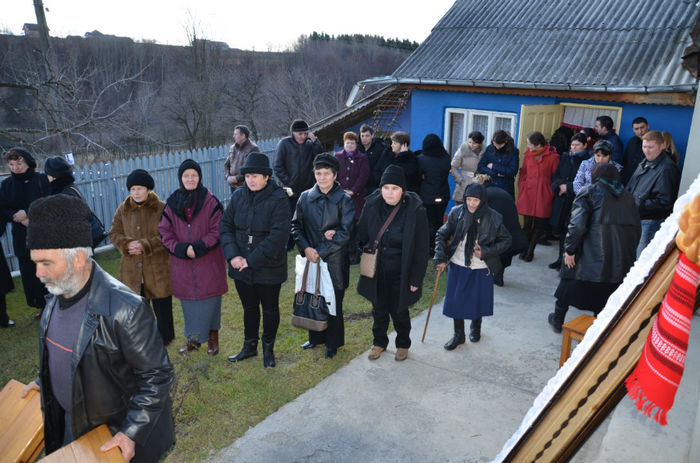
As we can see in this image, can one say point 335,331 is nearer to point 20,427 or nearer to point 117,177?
point 20,427

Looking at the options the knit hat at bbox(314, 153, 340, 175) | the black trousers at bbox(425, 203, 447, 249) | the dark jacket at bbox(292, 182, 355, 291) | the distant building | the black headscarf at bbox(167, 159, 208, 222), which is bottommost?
the black trousers at bbox(425, 203, 447, 249)

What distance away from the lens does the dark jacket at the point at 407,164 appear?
785 cm

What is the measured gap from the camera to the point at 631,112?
8.03 m

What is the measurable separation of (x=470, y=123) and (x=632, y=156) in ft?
10.8

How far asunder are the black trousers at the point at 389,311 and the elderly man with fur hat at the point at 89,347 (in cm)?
279

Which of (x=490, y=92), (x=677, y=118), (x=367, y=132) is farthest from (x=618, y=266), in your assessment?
(x=490, y=92)

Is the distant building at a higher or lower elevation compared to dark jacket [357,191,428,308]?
higher

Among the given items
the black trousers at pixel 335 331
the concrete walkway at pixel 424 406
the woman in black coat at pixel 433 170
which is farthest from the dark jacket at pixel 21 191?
the woman in black coat at pixel 433 170

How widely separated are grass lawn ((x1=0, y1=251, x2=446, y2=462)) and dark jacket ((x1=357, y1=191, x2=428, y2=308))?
941mm

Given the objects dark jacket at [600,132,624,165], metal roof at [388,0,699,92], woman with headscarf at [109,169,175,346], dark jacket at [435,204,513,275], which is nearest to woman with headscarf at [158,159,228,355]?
woman with headscarf at [109,169,175,346]

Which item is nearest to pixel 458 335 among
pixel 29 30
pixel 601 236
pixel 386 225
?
pixel 386 225

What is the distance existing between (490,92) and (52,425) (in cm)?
872

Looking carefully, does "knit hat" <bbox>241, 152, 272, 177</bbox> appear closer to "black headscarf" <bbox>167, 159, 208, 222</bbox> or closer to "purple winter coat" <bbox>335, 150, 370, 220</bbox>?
"black headscarf" <bbox>167, 159, 208, 222</bbox>

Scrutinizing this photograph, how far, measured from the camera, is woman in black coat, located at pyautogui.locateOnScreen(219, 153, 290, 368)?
189 inches
